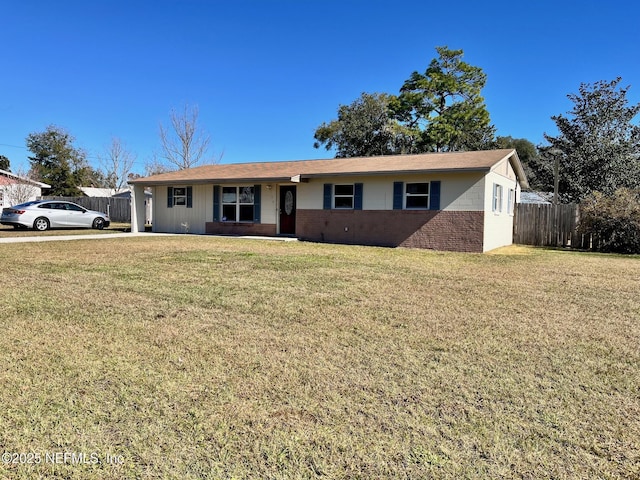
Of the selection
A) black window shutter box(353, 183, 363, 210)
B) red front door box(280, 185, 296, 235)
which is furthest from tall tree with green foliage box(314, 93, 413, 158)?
black window shutter box(353, 183, 363, 210)

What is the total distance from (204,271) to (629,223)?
14279 millimetres

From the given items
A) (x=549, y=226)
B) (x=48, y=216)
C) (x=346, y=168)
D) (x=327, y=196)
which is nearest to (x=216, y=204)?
(x=327, y=196)

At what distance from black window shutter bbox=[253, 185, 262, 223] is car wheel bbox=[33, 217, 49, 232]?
32.9ft

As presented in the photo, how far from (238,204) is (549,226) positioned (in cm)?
1285

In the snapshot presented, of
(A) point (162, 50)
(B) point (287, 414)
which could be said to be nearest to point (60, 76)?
(A) point (162, 50)

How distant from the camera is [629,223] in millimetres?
14008

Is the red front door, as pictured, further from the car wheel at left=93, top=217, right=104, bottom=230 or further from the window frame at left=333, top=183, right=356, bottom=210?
the car wheel at left=93, top=217, right=104, bottom=230

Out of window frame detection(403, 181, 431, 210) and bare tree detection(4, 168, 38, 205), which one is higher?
bare tree detection(4, 168, 38, 205)

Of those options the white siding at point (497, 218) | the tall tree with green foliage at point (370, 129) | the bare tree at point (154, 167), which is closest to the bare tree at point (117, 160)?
the bare tree at point (154, 167)

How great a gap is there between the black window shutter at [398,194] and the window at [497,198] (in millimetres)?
3216

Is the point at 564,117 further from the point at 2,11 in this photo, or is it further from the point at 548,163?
the point at 2,11

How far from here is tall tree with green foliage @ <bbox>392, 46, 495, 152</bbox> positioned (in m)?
32.6

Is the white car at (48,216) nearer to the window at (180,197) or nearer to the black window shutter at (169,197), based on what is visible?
the black window shutter at (169,197)

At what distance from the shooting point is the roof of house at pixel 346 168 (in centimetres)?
1359
